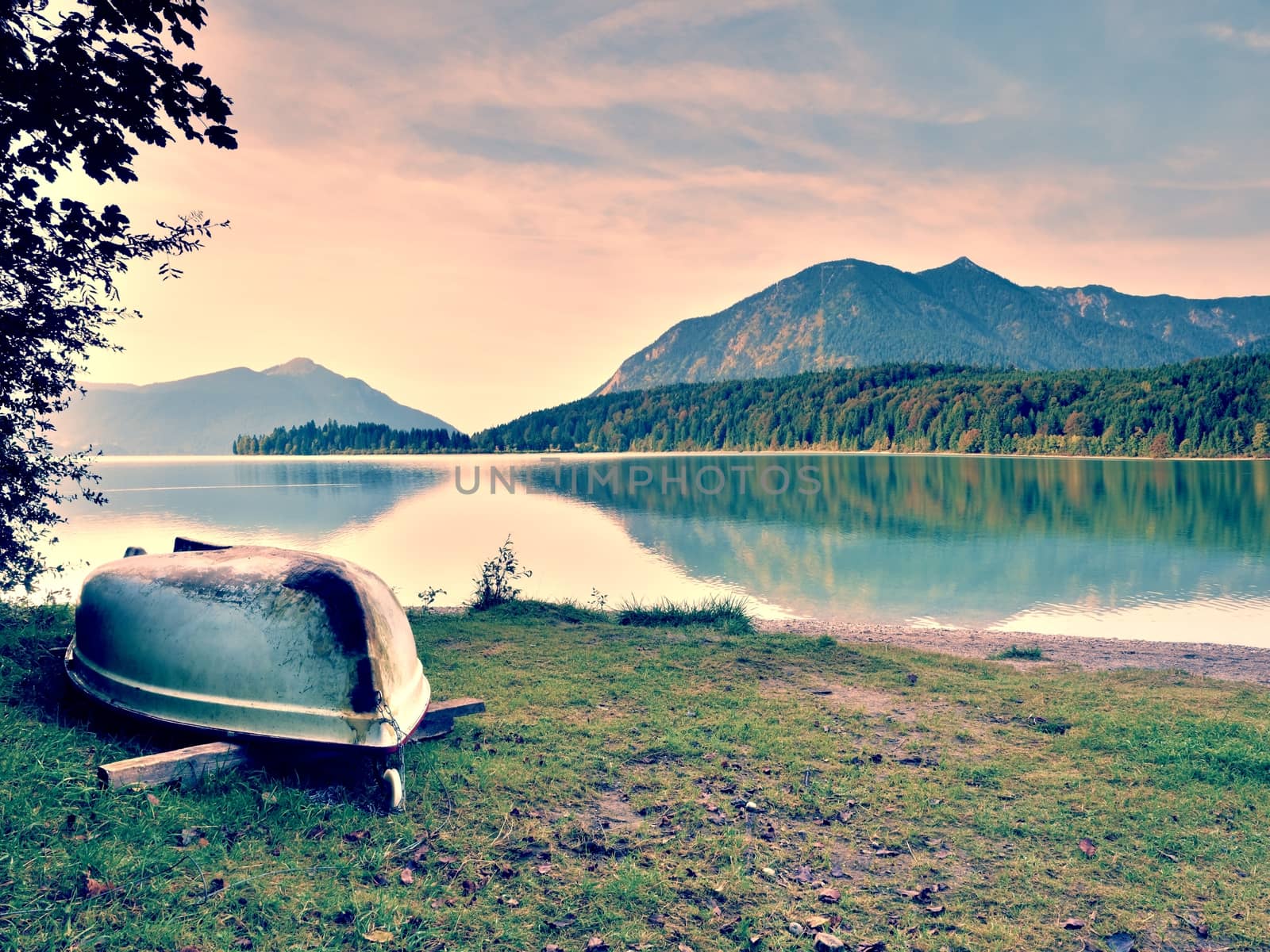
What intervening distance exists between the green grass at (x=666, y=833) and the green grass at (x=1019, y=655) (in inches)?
186

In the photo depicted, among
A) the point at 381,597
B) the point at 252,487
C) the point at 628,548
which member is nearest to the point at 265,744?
the point at 381,597

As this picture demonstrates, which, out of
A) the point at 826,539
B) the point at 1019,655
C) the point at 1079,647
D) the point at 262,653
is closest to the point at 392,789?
the point at 262,653

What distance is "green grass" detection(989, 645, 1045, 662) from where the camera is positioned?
15867 millimetres

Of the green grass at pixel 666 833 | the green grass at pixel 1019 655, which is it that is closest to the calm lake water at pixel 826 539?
the green grass at pixel 1019 655

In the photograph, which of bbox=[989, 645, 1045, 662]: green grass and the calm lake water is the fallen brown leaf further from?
the calm lake water

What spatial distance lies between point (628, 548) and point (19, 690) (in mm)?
36361

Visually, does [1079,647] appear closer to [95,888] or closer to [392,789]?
[392,789]

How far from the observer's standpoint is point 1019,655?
16219 millimetres

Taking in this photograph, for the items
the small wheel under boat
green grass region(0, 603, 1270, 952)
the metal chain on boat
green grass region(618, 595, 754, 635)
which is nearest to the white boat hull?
the metal chain on boat

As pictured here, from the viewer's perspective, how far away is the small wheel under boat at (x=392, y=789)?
6945 millimetres

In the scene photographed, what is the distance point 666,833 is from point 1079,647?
15.6 metres

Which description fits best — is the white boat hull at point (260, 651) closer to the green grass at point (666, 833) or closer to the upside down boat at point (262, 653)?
the upside down boat at point (262, 653)

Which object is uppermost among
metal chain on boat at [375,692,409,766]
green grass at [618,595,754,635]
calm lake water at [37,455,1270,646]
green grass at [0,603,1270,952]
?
metal chain on boat at [375,692,409,766]

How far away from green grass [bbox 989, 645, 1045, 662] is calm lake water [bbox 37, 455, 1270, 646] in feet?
28.1
